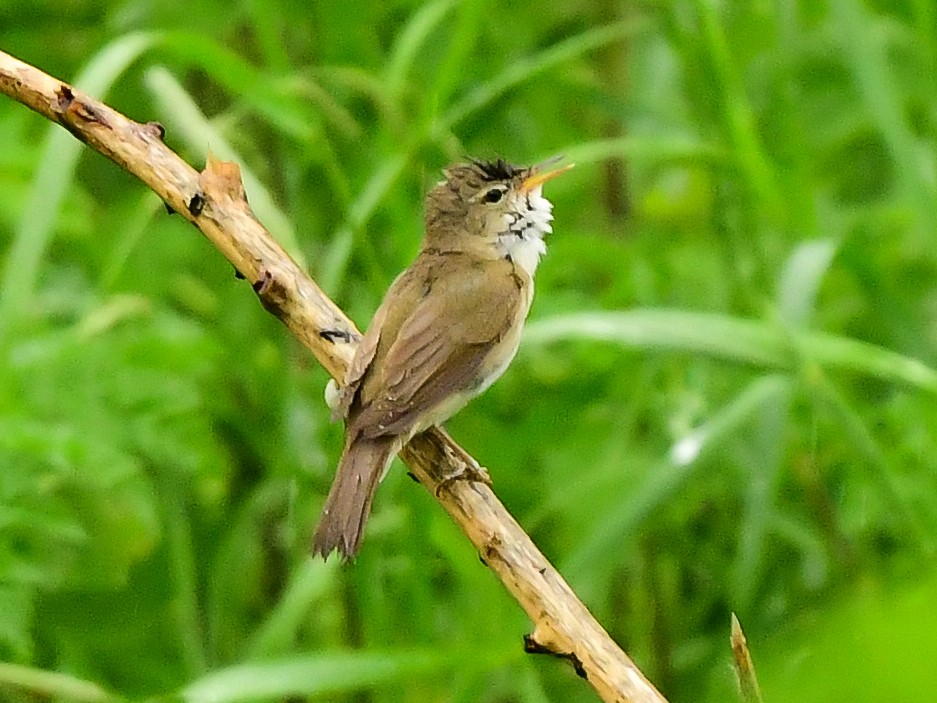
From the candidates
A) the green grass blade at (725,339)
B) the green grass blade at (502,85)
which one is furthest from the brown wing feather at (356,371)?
the green grass blade at (502,85)

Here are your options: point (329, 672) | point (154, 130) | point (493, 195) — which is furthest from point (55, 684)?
point (493, 195)

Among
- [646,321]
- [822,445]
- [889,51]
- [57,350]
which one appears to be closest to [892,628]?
[646,321]

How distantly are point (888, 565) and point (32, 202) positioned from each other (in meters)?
2.12

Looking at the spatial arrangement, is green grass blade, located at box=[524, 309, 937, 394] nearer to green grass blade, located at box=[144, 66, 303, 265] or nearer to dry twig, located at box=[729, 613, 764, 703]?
green grass blade, located at box=[144, 66, 303, 265]

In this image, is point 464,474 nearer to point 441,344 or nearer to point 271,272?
point 271,272

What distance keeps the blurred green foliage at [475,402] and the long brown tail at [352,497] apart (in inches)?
17.6

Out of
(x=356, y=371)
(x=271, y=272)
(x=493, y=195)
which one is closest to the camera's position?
(x=271, y=272)

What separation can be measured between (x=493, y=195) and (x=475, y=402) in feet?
1.80

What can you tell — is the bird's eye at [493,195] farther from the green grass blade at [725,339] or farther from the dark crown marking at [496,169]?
the green grass blade at [725,339]

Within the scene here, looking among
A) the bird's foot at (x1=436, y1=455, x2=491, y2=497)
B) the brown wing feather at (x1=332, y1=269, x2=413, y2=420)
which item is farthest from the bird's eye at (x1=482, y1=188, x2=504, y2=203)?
the bird's foot at (x1=436, y1=455, x2=491, y2=497)

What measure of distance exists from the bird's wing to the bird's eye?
0.17m

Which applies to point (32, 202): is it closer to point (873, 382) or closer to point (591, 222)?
point (873, 382)

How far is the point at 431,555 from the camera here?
10.3 ft

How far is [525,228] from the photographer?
9.96 feet
